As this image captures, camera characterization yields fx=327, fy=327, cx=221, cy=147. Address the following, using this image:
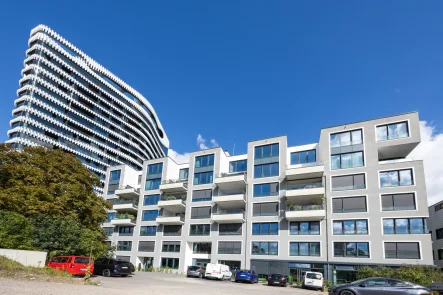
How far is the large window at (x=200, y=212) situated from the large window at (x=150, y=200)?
7818 mm

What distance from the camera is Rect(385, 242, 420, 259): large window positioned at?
113 feet

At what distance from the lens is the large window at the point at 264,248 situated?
138 feet

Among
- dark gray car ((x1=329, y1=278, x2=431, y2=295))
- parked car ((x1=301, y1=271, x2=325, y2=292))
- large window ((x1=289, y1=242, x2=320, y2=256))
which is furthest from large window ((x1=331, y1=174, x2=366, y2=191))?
dark gray car ((x1=329, y1=278, x2=431, y2=295))

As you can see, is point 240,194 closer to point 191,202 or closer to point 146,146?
point 191,202

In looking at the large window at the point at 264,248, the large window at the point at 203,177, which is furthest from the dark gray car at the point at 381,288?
the large window at the point at 203,177

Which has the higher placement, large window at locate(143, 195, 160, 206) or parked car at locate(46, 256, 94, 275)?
large window at locate(143, 195, 160, 206)

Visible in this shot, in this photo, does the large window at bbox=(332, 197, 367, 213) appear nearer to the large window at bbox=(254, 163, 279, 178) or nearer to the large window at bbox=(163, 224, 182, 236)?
the large window at bbox=(254, 163, 279, 178)

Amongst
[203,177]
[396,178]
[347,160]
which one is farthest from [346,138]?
[203,177]

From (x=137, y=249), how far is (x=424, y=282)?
41.1 m

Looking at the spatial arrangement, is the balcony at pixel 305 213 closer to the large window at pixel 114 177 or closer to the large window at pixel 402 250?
the large window at pixel 402 250

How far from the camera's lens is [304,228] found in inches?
1608

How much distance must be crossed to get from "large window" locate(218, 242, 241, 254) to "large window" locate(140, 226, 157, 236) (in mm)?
12562

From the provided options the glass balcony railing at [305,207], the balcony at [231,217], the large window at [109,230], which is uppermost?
the glass balcony railing at [305,207]

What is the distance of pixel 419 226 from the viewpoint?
3488 cm
